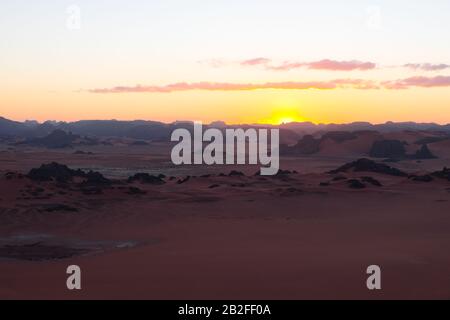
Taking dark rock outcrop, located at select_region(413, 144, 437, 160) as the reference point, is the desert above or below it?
below

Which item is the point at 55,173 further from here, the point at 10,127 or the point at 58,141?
the point at 10,127

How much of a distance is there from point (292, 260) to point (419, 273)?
277 centimetres

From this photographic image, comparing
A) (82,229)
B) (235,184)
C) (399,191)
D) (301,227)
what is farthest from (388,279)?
(235,184)

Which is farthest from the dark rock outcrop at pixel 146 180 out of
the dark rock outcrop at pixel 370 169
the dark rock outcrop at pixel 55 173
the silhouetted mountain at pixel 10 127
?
the silhouetted mountain at pixel 10 127

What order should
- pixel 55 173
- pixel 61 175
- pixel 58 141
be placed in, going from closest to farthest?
pixel 61 175, pixel 55 173, pixel 58 141

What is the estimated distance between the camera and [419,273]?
11.9 m

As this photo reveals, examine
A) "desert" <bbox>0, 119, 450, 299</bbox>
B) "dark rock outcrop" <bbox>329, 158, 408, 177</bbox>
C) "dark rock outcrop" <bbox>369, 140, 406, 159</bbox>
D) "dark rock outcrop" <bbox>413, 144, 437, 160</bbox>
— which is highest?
"dark rock outcrop" <bbox>369, 140, 406, 159</bbox>

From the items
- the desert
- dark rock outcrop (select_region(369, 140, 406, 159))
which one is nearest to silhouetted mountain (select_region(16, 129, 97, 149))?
dark rock outcrop (select_region(369, 140, 406, 159))

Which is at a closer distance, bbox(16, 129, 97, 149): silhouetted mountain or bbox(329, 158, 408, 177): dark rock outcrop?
bbox(329, 158, 408, 177): dark rock outcrop

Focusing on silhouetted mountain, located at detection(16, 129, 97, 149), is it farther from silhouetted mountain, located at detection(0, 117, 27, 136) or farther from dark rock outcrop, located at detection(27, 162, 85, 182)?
silhouetted mountain, located at detection(0, 117, 27, 136)

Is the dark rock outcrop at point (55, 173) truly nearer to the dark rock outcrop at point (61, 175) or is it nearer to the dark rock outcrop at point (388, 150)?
the dark rock outcrop at point (61, 175)

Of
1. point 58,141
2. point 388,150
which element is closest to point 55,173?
point 388,150

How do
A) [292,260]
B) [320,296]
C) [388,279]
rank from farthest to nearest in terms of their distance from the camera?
[292,260]
[388,279]
[320,296]
